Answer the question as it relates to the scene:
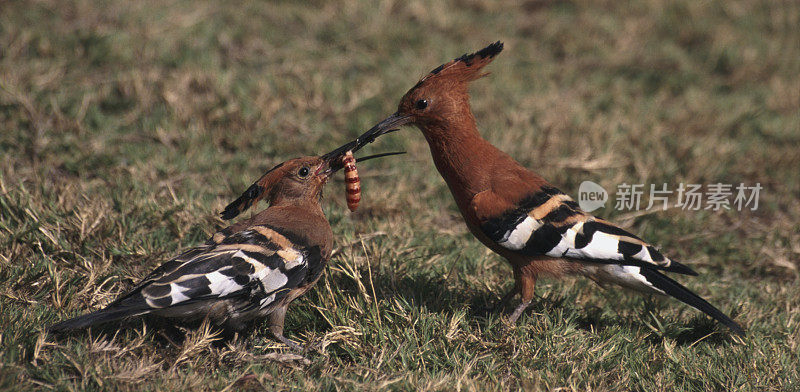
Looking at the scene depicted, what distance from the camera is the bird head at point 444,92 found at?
3.80 metres

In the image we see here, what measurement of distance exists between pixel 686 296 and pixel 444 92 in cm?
152

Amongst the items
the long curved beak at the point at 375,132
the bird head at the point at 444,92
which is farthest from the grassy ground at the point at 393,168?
the bird head at the point at 444,92

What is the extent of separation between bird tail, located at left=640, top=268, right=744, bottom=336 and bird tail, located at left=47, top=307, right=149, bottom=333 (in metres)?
2.29

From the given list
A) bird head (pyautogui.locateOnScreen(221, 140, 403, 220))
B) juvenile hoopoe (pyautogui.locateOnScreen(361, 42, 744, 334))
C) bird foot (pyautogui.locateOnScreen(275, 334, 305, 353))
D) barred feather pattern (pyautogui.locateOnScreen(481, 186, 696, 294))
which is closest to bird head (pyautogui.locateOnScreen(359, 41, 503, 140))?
juvenile hoopoe (pyautogui.locateOnScreen(361, 42, 744, 334))

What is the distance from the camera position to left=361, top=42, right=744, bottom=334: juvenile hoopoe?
3572 mm

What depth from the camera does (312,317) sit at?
356cm

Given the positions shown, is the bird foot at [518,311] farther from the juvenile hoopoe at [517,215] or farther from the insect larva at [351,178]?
the insect larva at [351,178]

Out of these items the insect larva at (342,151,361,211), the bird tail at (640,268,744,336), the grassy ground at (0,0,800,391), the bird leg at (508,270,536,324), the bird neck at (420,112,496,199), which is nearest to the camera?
the grassy ground at (0,0,800,391)

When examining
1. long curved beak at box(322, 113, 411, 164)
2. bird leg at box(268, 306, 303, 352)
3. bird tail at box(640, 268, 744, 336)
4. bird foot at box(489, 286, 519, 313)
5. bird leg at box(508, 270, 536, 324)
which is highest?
long curved beak at box(322, 113, 411, 164)

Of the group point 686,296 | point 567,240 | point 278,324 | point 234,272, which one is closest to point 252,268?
point 234,272

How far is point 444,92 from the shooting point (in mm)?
3807

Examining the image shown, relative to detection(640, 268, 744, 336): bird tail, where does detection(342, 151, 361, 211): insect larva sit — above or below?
above

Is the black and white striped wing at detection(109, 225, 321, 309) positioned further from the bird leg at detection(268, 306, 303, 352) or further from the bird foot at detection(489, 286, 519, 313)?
the bird foot at detection(489, 286, 519, 313)

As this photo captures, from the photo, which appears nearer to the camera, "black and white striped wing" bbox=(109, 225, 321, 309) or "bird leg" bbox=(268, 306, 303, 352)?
"black and white striped wing" bbox=(109, 225, 321, 309)
